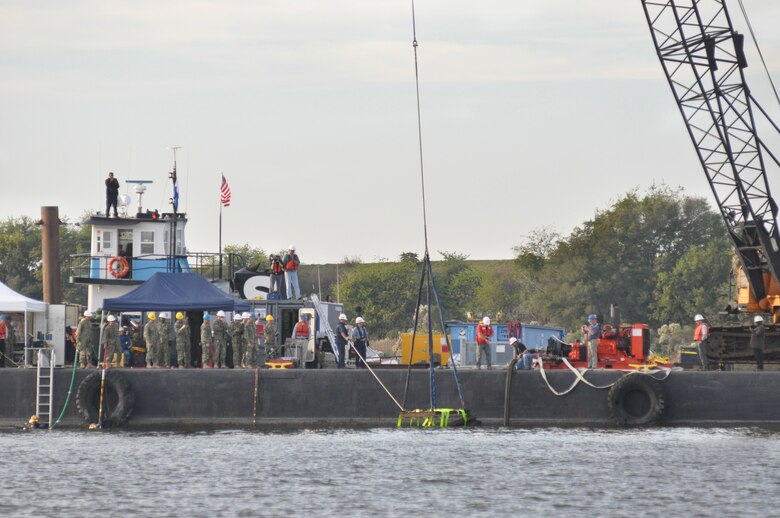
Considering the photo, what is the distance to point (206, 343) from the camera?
1628 inches

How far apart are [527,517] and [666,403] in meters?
11.8

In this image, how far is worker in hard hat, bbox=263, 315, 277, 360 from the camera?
138 feet

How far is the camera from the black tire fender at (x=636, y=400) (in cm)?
3975

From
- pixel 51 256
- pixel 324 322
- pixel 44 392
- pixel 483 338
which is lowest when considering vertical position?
pixel 44 392

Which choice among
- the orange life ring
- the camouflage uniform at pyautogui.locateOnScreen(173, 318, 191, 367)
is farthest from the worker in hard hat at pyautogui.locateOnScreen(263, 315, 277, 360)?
the orange life ring

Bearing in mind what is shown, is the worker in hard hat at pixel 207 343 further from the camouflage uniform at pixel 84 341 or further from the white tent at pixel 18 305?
the white tent at pixel 18 305

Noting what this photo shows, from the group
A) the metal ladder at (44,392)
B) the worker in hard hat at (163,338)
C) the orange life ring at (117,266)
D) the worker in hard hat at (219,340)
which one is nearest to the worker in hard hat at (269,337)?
the worker in hard hat at (219,340)

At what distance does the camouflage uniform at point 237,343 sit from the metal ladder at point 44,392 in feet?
15.0

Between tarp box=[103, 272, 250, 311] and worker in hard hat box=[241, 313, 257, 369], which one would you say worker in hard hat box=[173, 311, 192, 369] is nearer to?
tarp box=[103, 272, 250, 311]

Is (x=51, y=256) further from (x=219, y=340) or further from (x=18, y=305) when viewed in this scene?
(x=219, y=340)

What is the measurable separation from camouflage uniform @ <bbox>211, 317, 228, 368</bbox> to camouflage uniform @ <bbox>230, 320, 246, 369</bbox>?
0.23m

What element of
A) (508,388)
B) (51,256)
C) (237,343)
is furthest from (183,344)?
(508,388)

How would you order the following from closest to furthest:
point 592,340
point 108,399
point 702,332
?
point 108,399 < point 592,340 < point 702,332

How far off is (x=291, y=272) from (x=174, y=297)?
459 centimetres
